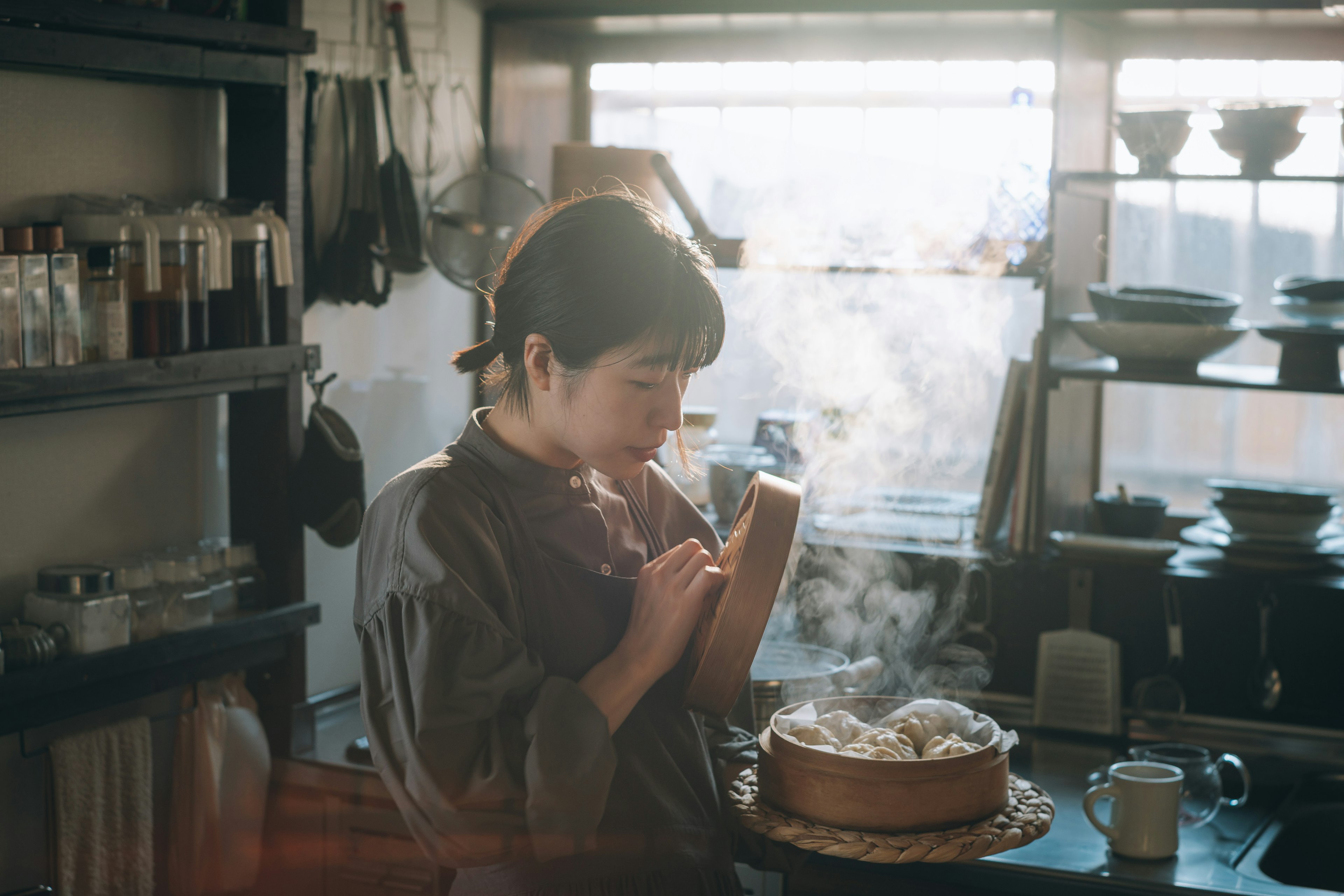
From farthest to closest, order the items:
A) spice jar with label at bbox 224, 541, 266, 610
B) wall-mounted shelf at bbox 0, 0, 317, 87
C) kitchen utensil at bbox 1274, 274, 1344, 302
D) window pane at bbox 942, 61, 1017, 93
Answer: window pane at bbox 942, 61, 1017, 93 < kitchen utensil at bbox 1274, 274, 1344, 302 < spice jar with label at bbox 224, 541, 266, 610 < wall-mounted shelf at bbox 0, 0, 317, 87

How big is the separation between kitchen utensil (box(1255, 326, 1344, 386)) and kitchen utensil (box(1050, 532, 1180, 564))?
15.1 inches

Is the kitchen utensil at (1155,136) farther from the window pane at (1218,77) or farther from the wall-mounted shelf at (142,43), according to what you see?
the wall-mounted shelf at (142,43)

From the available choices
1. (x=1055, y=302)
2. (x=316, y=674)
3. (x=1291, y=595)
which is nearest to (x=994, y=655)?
(x=1291, y=595)

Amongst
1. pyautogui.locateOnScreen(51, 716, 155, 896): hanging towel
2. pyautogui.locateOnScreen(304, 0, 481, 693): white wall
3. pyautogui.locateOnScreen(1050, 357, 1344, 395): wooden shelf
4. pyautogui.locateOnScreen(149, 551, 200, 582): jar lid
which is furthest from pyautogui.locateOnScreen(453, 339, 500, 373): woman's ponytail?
pyautogui.locateOnScreen(1050, 357, 1344, 395): wooden shelf

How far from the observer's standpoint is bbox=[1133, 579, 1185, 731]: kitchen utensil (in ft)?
7.38

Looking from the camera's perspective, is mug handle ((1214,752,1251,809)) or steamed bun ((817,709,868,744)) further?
mug handle ((1214,752,1251,809))

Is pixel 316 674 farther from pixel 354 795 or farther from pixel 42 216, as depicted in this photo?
pixel 42 216

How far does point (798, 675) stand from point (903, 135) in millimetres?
1492

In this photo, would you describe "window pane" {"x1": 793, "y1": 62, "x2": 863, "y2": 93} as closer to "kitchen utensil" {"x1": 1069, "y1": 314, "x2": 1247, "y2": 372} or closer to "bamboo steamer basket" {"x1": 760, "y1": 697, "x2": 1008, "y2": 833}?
"kitchen utensil" {"x1": 1069, "y1": 314, "x2": 1247, "y2": 372}

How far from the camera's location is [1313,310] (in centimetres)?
219

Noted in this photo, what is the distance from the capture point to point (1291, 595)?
222 centimetres

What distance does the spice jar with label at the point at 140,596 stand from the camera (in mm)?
1832

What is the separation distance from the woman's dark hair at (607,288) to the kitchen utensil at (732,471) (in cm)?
137

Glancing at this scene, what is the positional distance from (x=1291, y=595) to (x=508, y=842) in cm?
174
